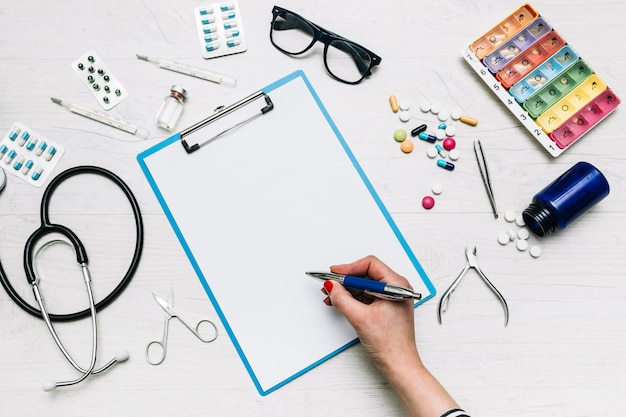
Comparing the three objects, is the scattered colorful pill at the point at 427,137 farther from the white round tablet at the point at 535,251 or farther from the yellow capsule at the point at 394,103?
the white round tablet at the point at 535,251

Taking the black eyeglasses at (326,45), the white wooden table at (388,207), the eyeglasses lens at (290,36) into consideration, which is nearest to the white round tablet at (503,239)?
the white wooden table at (388,207)

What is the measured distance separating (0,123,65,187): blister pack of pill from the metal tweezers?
2.32 feet

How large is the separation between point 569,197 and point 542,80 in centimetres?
21

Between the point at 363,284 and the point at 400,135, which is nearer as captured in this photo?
the point at 363,284

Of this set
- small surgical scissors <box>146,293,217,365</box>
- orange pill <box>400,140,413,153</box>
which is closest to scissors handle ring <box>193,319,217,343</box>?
small surgical scissors <box>146,293,217,365</box>

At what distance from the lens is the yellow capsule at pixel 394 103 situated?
920 millimetres

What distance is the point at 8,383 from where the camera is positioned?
2.80 feet

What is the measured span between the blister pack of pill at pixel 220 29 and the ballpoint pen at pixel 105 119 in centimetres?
17

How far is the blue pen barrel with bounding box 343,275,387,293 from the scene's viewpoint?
76 cm

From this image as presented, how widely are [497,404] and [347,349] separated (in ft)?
0.85

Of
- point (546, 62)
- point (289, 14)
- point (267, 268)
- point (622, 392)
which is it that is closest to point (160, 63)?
point (289, 14)

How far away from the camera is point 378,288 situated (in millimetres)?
759

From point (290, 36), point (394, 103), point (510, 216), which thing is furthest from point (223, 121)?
point (510, 216)

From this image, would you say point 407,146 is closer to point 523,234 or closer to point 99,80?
point 523,234
